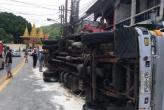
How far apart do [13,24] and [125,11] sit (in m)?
110

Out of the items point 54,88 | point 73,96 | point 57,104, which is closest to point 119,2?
point 54,88

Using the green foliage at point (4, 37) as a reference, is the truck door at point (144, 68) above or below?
below

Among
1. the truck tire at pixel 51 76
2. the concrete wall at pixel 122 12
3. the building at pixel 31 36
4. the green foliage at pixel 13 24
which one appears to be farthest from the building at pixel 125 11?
the building at pixel 31 36

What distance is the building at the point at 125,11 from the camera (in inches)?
888

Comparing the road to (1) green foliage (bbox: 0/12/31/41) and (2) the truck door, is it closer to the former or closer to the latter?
(2) the truck door

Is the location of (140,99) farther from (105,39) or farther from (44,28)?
(44,28)

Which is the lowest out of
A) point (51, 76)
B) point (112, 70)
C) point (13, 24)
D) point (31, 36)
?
point (51, 76)

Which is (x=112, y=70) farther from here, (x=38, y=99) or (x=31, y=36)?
(x=31, y=36)

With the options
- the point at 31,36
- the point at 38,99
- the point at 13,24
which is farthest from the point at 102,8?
the point at 31,36

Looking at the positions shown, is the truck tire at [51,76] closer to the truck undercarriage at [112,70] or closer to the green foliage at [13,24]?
the truck undercarriage at [112,70]

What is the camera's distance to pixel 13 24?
447 feet

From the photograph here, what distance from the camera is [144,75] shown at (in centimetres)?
767

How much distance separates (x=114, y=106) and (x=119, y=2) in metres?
19.4

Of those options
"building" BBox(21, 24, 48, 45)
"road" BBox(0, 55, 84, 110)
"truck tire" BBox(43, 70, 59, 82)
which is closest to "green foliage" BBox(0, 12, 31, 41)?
"building" BBox(21, 24, 48, 45)
